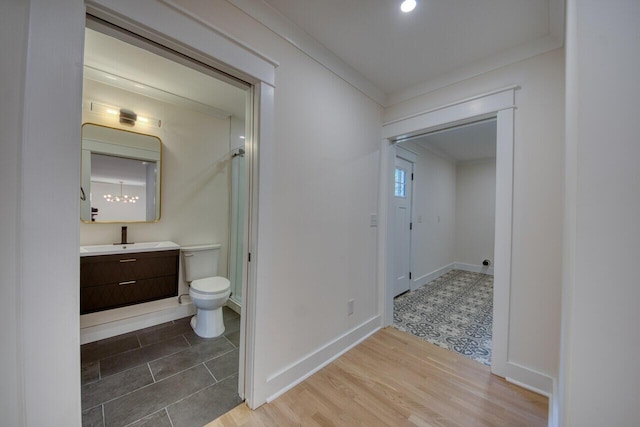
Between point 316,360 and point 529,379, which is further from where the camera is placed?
point 316,360

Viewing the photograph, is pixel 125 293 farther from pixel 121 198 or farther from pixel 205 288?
pixel 121 198

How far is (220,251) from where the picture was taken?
302 cm

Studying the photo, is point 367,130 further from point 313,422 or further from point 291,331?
point 313,422

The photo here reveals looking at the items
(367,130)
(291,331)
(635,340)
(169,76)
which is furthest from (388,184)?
(169,76)

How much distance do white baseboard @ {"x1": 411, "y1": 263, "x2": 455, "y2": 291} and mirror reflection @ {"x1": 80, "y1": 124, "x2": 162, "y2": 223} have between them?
3735mm

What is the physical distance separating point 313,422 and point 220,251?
2.17m

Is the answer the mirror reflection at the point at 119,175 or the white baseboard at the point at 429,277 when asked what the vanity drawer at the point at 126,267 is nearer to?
the mirror reflection at the point at 119,175

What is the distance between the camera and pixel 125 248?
86.0 inches

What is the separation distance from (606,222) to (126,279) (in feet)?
9.88

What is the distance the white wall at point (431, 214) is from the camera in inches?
153

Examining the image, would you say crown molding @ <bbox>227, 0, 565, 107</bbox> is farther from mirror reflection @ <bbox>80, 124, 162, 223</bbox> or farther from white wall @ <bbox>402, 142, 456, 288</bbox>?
mirror reflection @ <bbox>80, 124, 162, 223</bbox>

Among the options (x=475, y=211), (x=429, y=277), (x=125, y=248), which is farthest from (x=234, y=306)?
(x=475, y=211)

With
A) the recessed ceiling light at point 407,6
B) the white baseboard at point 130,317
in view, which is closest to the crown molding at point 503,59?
the recessed ceiling light at point 407,6

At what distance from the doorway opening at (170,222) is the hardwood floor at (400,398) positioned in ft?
1.21
